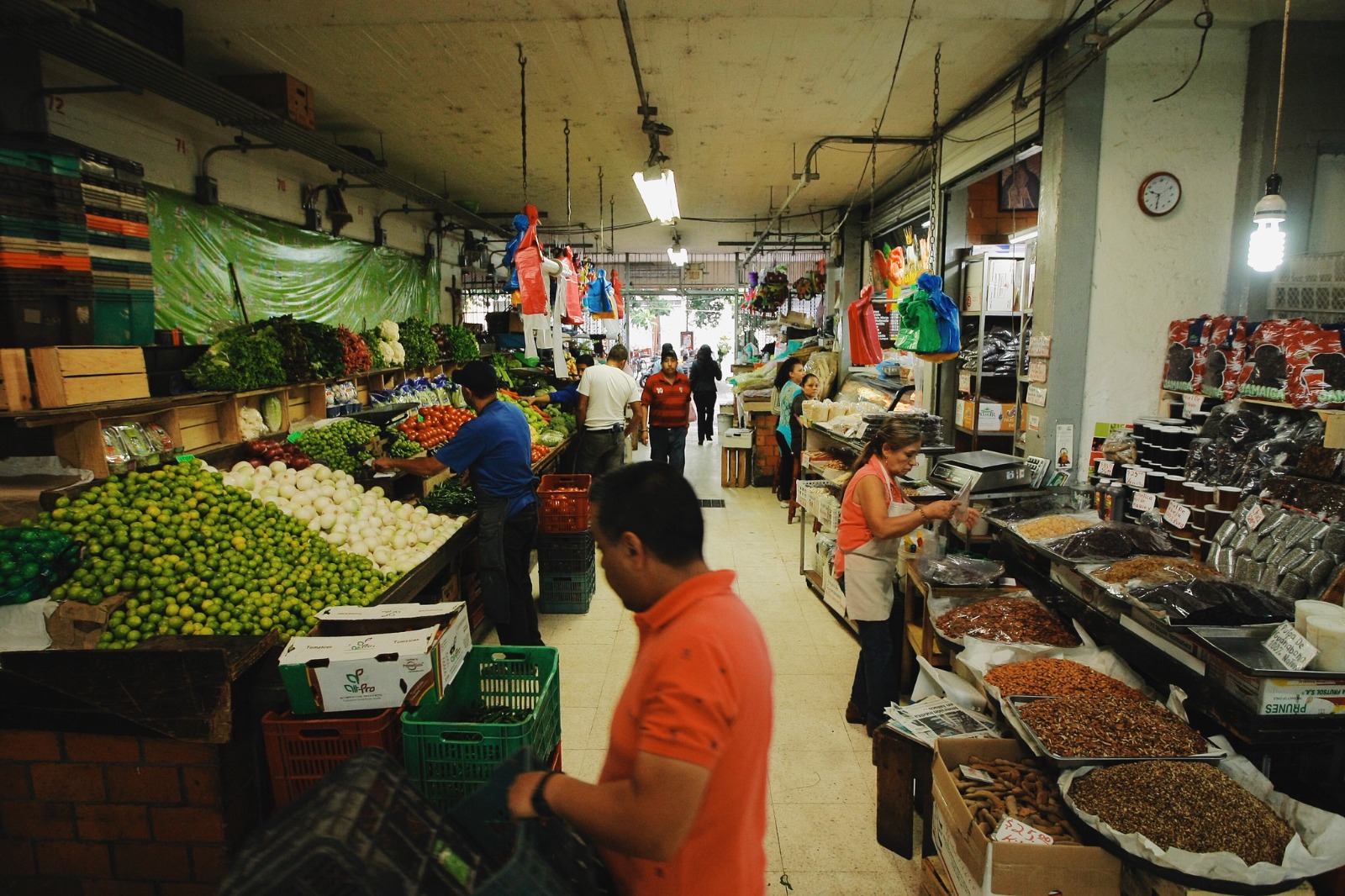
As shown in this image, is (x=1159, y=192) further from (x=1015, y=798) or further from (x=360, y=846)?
(x=360, y=846)

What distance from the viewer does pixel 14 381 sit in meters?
2.95

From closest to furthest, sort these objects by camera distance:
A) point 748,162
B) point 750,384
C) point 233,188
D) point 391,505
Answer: point 391,505, point 233,188, point 748,162, point 750,384

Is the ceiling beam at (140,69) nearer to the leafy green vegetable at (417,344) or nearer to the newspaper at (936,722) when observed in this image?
the leafy green vegetable at (417,344)

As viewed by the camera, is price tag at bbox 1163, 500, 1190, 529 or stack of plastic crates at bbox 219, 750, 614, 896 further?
price tag at bbox 1163, 500, 1190, 529

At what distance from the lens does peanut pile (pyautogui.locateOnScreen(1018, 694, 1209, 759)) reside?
2.24 meters

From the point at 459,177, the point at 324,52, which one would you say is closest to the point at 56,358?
the point at 324,52

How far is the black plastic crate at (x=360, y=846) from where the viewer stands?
120cm

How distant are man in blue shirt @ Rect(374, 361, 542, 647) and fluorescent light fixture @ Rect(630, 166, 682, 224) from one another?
86.7 inches

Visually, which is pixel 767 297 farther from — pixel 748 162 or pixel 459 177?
pixel 459 177

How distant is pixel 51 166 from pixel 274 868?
11.9ft

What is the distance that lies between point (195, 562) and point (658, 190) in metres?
4.28

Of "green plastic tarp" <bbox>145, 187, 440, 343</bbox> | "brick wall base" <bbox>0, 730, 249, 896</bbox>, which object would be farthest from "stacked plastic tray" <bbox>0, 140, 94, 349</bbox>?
"brick wall base" <bbox>0, 730, 249, 896</bbox>

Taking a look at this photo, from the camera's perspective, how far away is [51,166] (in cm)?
318

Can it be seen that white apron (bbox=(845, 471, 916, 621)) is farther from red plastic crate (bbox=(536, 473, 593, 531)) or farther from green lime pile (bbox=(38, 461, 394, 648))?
green lime pile (bbox=(38, 461, 394, 648))
